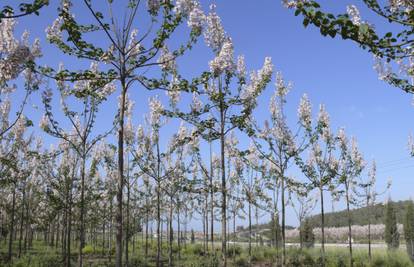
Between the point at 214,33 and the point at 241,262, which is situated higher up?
the point at 214,33

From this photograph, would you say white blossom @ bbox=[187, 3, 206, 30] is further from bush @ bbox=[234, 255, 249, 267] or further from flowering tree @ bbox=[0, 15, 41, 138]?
bush @ bbox=[234, 255, 249, 267]

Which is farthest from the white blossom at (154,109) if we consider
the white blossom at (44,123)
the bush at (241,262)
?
the bush at (241,262)

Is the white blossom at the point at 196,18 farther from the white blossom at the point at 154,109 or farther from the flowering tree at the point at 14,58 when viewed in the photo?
the white blossom at the point at 154,109

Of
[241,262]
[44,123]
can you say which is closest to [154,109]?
[44,123]

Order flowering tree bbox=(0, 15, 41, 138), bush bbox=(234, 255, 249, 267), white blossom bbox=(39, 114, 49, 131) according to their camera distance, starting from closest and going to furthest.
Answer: flowering tree bbox=(0, 15, 41, 138) → white blossom bbox=(39, 114, 49, 131) → bush bbox=(234, 255, 249, 267)

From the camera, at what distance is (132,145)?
585 inches

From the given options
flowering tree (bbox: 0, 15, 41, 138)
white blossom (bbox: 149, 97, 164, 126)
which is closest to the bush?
white blossom (bbox: 149, 97, 164, 126)

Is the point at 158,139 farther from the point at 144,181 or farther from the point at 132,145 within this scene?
the point at 144,181

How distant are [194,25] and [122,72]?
1515mm

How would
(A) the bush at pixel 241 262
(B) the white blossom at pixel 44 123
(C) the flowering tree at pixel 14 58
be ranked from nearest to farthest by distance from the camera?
1. (C) the flowering tree at pixel 14 58
2. (B) the white blossom at pixel 44 123
3. (A) the bush at pixel 241 262

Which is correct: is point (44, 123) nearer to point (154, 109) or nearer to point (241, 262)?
point (154, 109)

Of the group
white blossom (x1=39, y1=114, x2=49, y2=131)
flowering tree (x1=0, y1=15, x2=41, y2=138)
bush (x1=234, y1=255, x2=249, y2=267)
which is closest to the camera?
flowering tree (x1=0, y1=15, x2=41, y2=138)

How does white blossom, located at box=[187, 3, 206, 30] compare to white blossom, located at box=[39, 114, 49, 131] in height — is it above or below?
above

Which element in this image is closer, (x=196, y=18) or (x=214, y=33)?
(x=196, y=18)
